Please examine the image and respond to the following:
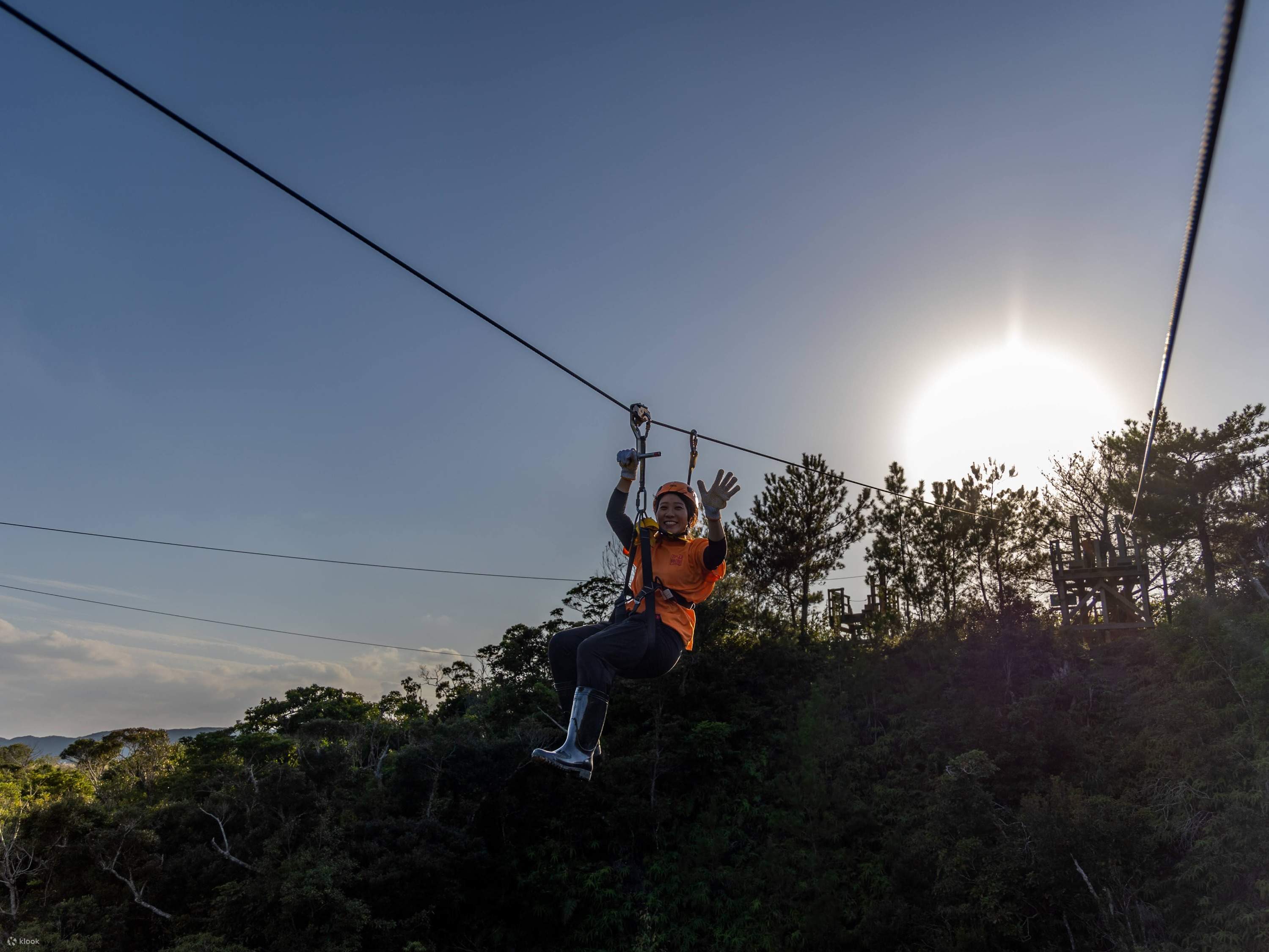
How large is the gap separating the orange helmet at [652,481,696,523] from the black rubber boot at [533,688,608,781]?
3.80 feet

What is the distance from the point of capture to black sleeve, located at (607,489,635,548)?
181 inches

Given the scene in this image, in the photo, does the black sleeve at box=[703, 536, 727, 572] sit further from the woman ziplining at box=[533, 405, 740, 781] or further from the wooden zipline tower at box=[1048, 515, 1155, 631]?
the wooden zipline tower at box=[1048, 515, 1155, 631]

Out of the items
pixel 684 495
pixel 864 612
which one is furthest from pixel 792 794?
pixel 684 495

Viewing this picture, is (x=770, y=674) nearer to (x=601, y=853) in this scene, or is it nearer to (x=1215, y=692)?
(x=601, y=853)

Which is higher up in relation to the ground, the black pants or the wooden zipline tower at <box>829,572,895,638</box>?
the wooden zipline tower at <box>829,572,895,638</box>

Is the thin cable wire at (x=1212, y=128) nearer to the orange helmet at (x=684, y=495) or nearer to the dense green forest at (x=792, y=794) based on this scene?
the orange helmet at (x=684, y=495)

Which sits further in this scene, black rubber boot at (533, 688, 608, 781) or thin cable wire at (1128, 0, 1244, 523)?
black rubber boot at (533, 688, 608, 781)

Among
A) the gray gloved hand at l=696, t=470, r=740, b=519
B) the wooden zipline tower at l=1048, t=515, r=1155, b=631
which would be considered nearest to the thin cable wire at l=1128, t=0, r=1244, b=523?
the gray gloved hand at l=696, t=470, r=740, b=519

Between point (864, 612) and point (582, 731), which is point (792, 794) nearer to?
point (864, 612)

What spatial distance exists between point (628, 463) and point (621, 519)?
326 millimetres

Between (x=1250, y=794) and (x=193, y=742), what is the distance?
23482mm

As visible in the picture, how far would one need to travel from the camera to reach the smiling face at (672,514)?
15.4ft

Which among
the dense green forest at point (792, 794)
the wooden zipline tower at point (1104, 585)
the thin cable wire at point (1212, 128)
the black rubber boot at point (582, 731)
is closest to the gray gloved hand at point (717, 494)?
the black rubber boot at point (582, 731)

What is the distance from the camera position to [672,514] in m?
4.70
